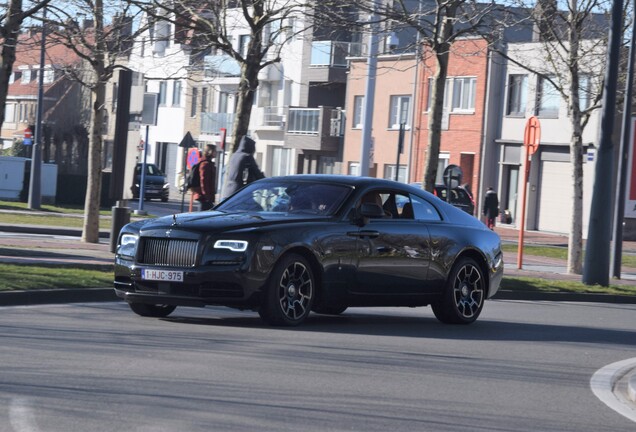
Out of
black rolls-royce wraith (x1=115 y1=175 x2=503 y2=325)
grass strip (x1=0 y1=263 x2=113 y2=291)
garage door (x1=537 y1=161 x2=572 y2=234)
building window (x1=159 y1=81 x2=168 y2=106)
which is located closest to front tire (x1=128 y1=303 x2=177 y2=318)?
black rolls-royce wraith (x1=115 y1=175 x2=503 y2=325)

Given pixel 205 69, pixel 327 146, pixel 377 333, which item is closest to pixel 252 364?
pixel 377 333

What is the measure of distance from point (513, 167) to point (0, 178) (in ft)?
68.5

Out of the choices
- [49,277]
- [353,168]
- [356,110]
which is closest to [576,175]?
[49,277]

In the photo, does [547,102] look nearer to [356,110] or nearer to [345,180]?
[356,110]

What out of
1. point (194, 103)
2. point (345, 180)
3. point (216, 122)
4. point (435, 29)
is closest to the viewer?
point (345, 180)

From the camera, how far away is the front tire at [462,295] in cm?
1501

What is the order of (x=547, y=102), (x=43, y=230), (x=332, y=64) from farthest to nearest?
(x=332, y=64)
(x=547, y=102)
(x=43, y=230)

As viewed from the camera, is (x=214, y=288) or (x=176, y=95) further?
(x=176, y=95)

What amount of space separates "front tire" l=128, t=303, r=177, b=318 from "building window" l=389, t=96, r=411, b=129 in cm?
4825

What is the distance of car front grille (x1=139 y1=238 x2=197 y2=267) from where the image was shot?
42.4 ft

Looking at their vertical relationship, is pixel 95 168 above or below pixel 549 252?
above

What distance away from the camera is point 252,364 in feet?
34.0

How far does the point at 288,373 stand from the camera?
395 inches

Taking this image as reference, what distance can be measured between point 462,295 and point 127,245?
4.00m
